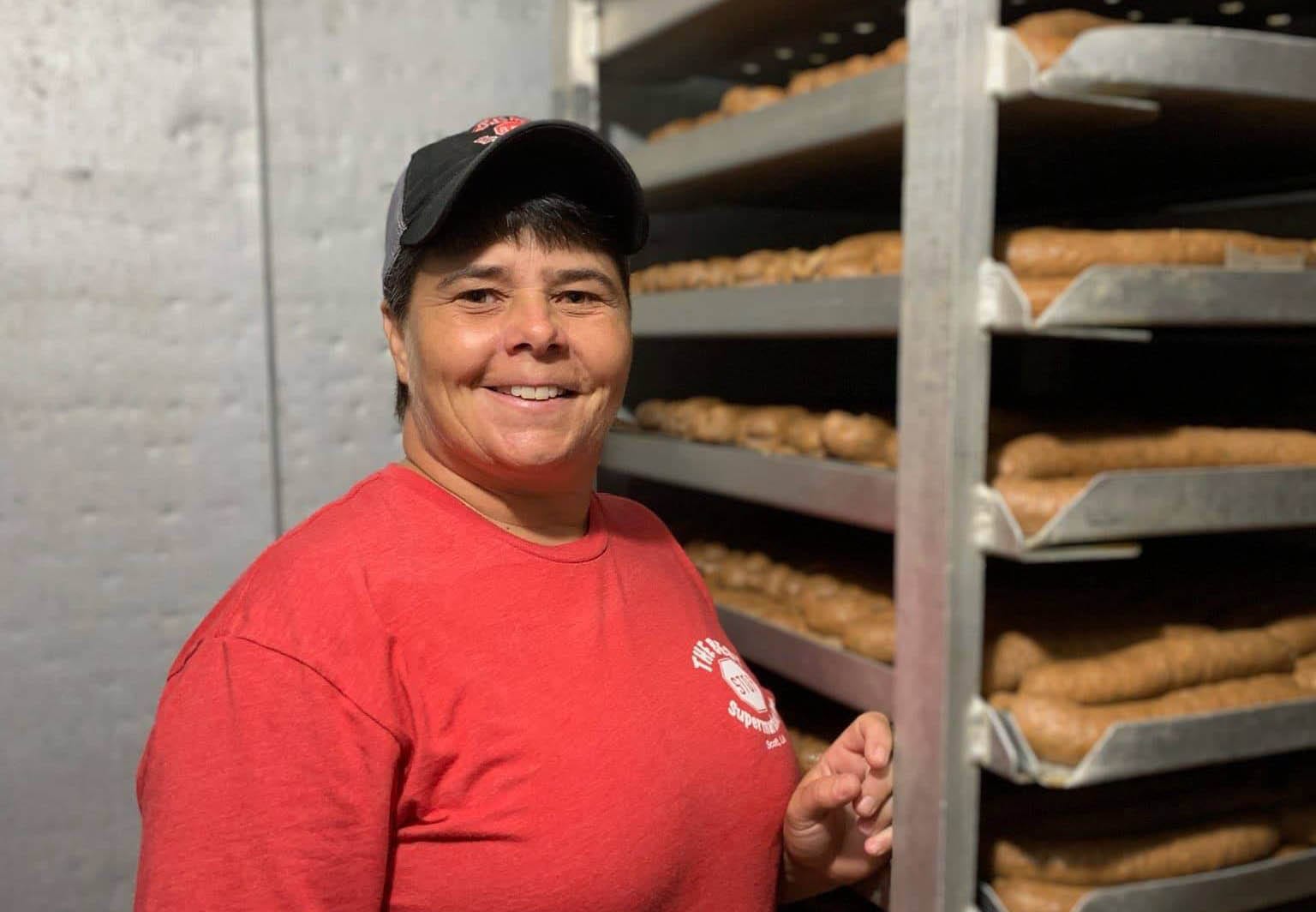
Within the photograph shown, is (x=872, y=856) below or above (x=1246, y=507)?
below

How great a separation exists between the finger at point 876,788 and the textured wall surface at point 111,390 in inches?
45.2

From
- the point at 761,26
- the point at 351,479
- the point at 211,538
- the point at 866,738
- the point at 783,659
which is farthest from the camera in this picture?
the point at 351,479

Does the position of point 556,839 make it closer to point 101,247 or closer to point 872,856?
point 872,856

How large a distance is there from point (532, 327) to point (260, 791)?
0.47 metres

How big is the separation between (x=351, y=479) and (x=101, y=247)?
1.81 ft

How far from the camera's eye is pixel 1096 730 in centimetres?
110

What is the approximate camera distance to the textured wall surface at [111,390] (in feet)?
5.55

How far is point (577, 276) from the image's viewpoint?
1.08 metres

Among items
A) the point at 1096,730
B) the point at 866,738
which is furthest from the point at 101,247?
the point at 1096,730

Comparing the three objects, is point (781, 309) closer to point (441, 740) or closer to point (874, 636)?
point (874, 636)

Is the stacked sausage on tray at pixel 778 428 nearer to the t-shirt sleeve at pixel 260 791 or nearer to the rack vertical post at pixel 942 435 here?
the rack vertical post at pixel 942 435

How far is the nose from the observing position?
1.03m

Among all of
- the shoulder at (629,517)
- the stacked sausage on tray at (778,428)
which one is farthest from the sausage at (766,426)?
the shoulder at (629,517)

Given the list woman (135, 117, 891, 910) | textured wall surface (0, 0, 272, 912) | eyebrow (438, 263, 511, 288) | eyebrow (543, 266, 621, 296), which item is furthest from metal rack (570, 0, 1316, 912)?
textured wall surface (0, 0, 272, 912)
